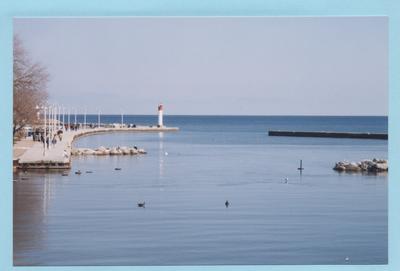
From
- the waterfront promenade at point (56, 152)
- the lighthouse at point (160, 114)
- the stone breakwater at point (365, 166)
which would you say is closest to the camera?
the stone breakwater at point (365, 166)

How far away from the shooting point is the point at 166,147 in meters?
8.87

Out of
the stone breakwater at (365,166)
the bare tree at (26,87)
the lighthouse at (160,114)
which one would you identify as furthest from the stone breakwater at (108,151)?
the stone breakwater at (365,166)

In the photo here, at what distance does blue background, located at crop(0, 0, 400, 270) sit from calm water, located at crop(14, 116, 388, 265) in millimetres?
140

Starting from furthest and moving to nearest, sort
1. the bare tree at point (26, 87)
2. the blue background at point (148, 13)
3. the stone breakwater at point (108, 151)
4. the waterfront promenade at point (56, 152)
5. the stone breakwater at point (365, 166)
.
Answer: the stone breakwater at point (108, 151), the waterfront promenade at point (56, 152), the stone breakwater at point (365, 166), the bare tree at point (26, 87), the blue background at point (148, 13)

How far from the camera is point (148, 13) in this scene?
7.39 meters

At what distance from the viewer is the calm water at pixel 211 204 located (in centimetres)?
779

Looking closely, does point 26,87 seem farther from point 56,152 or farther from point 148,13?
point 56,152

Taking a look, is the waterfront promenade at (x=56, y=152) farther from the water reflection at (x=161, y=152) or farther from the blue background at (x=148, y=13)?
the blue background at (x=148, y=13)

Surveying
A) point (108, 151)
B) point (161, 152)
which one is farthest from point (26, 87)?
point (108, 151)

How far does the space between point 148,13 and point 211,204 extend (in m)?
1.70

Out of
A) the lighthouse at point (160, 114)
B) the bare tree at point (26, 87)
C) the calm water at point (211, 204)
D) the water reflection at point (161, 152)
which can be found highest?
the bare tree at point (26, 87)

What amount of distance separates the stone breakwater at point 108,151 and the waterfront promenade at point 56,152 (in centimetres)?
10

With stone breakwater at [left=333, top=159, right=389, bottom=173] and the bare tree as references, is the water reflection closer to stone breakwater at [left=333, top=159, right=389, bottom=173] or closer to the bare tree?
the bare tree

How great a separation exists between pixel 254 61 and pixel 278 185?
3.56 feet
